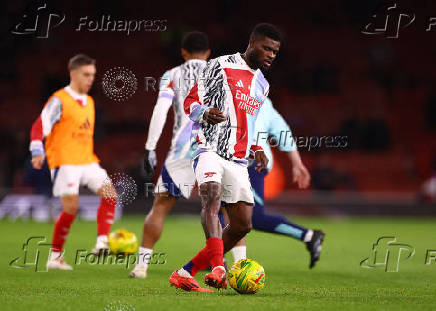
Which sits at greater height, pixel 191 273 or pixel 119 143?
pixel 119 143

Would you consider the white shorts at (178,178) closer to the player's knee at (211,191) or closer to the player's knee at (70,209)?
the player's knee at (211,191)

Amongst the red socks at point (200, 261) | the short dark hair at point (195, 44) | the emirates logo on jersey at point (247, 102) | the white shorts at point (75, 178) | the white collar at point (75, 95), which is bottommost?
the red socks at point (200, 261)

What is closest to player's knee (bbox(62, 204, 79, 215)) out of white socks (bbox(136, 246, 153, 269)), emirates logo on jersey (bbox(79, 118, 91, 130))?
emirates logo on jersey (bbox(79, 118, 91, 130))

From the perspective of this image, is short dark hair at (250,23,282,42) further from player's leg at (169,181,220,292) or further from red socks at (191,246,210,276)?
red socks at (191,246,210,276)

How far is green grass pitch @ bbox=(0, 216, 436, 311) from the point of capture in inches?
209

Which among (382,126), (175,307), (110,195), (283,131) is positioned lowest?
(175,307)

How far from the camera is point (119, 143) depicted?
1038 inches

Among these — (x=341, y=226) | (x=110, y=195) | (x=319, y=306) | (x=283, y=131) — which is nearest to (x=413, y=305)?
(x=319, y=306)

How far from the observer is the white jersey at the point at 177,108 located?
713cm

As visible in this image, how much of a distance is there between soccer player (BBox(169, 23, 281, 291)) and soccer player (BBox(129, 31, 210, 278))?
0.96 m

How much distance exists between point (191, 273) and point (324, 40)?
81.6 feet

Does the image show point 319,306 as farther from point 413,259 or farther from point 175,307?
point 413,259

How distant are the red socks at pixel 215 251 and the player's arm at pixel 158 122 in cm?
149

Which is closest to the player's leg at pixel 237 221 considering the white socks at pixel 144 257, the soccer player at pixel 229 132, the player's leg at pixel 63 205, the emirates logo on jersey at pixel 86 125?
the soccer player at pixel 229 132
